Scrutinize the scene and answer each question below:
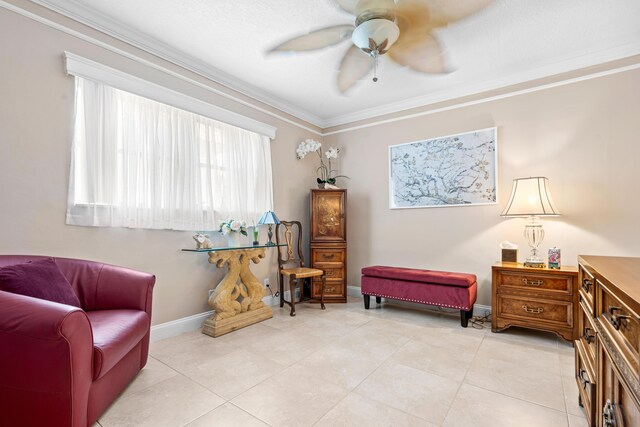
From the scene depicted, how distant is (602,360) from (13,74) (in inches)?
143

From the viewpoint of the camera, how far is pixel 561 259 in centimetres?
302

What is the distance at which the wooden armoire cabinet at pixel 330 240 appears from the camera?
4051 millimetres

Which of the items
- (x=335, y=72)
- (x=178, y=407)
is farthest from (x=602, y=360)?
(x=335, y=72)

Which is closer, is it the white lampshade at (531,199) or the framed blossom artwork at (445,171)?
→ the white lampshade at (531,199)

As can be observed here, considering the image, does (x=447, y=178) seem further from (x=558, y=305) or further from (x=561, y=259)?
(x=558, y=305)

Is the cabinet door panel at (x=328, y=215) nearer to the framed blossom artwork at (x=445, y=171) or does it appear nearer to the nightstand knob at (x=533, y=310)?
the framed blossom artwork at (x=445, y=171)

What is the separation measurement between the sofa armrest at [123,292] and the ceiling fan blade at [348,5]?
93.5 inches

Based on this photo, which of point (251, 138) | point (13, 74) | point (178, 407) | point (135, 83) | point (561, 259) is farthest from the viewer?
point (251, 138)

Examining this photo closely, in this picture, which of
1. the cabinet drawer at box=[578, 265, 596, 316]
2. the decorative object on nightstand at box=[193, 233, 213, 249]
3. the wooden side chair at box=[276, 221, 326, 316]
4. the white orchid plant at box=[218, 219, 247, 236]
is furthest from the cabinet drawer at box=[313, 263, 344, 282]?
the cabinet drawer at box=[578, 265, 596, 316]

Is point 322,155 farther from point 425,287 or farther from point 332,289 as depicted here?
point 425,287

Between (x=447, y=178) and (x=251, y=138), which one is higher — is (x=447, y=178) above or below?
below

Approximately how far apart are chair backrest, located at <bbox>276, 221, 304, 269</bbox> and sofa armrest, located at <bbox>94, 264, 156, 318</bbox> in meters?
1.84

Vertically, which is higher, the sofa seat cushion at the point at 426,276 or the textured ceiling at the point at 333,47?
the textured ceiling at the point at 333,47

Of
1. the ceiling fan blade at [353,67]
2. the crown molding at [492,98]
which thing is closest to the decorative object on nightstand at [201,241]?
the ceiling fan blade at [353,67]
